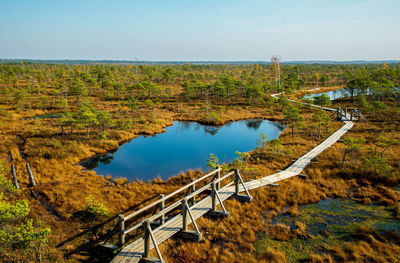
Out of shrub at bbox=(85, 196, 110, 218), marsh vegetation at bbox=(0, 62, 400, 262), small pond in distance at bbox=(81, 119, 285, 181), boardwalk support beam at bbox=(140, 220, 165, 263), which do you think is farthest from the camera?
small pond in distance at bbox=(81, 119, 285, 181)

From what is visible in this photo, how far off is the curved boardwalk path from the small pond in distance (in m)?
5.69

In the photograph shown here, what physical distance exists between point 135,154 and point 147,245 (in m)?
15.8

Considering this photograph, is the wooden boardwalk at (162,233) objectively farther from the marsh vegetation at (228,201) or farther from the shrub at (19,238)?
the shrub at (19,238)

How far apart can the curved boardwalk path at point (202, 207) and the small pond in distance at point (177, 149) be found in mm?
5689

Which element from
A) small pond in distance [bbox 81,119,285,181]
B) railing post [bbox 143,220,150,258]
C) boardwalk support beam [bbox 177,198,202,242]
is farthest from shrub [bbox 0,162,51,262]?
small pond in distance [bbox 81,119,285,181]

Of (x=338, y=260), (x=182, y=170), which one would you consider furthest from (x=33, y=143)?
(x=338, y=260)

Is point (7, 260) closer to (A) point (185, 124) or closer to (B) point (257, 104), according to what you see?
(A) point (185, 124)

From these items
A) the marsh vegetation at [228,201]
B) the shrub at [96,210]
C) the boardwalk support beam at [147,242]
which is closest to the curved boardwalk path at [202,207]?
the boardwalk support beam at [147,242]

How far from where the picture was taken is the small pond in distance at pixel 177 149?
19.3 meters

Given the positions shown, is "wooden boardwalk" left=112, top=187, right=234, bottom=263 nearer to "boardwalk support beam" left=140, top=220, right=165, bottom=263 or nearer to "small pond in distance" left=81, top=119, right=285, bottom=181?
"boardwalk support beam" left=140, top=220, right=165, bottom=263

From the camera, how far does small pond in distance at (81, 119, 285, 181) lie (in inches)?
760

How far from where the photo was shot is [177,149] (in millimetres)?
A: 24562

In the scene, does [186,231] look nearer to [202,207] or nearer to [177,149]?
[202,207]

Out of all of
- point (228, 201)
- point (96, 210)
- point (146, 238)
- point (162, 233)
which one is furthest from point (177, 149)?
point (146, 238)
